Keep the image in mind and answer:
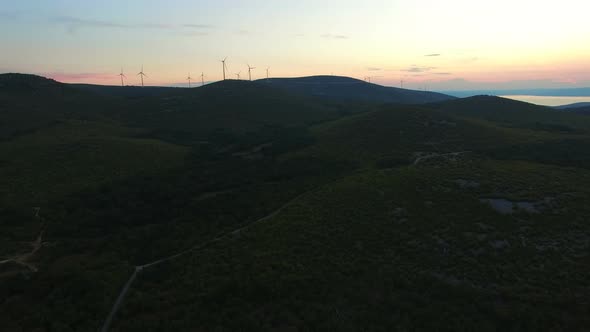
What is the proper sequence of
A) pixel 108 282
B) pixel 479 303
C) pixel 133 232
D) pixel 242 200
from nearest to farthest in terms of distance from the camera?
1. pixel 479 303
2. pixel 108 282
3. pixel 133 232
4. pixel 242 200

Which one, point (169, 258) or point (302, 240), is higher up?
point (302, 240)

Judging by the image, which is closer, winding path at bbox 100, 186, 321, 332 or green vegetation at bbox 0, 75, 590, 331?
green vegetation at bbox 0, 75, 590, 331

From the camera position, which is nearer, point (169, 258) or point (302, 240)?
point (169, 258)

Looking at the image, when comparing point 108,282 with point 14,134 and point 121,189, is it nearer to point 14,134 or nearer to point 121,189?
point 121,189

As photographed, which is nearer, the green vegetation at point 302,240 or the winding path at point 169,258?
the green vegetation at point 302,240

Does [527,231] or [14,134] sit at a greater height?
[14,134]

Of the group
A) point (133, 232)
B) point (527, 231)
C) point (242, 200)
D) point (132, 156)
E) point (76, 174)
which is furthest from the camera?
point (132, 156)

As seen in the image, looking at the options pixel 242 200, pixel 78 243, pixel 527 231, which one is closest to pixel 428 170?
pixel 527 231

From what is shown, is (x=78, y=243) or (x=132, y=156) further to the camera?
(x=132, y=156)
